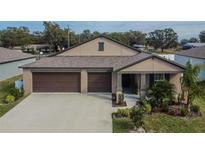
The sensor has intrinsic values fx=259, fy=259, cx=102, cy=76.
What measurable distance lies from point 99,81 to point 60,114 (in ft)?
25.0

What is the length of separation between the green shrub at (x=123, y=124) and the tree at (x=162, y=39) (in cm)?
7975

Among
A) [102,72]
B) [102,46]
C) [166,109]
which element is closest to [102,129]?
[166,109]

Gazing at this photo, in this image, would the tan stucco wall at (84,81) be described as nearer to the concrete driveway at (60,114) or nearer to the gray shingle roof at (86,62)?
the gray shingle roof at (86,62)

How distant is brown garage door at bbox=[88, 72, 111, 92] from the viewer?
909 inches

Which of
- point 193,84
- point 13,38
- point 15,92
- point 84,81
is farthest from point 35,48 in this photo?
point 193,84

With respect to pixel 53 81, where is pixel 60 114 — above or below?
below

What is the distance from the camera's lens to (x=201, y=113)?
52.8 feet

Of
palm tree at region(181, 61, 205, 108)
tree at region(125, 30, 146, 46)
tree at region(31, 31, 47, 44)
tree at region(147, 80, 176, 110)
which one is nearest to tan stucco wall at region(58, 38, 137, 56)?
tree at region(147, 80, 176, 110)

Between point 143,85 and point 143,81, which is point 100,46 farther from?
point 143,85

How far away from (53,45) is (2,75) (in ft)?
157

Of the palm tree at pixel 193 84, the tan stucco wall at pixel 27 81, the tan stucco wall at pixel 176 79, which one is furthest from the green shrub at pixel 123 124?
the tan stucco wall at pixel 27 81

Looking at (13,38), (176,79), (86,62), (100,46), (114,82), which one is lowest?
(114,82)

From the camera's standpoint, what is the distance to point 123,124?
45.7 ft

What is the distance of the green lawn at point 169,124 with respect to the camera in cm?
1329
